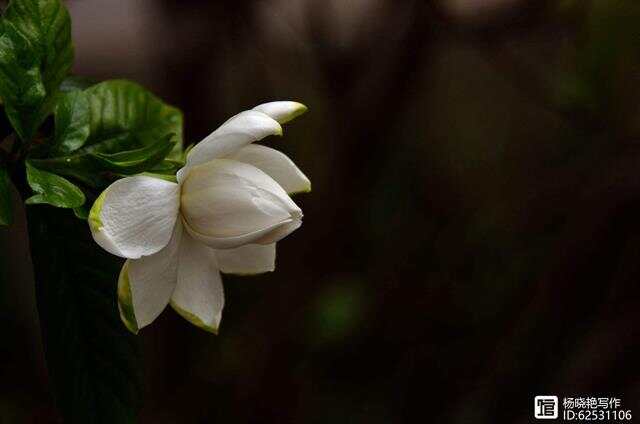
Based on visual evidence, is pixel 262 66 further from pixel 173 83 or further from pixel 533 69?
pixel 533 69

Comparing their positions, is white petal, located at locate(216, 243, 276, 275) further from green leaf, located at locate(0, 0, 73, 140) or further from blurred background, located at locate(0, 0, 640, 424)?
blurred background, located at locate(0, 0, 640, 424)

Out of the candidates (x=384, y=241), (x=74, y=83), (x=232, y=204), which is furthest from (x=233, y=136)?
(x=384, y=241)

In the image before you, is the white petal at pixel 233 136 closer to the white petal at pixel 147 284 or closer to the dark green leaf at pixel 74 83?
the white petal at pixel 147 284

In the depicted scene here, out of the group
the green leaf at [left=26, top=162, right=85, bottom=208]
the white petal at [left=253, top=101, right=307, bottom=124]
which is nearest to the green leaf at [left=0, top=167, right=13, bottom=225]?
the green leaf at [left=26, top=162, right=85, bottom=208]

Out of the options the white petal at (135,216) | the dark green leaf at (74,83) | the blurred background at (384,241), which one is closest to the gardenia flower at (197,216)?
the white petal at (135,216)

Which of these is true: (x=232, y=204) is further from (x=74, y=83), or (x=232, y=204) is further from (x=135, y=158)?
(x=74, y=83)

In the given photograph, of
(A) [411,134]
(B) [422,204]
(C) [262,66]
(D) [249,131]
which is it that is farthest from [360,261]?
(D) [249,131]

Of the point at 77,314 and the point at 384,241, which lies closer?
the point at 77,314
